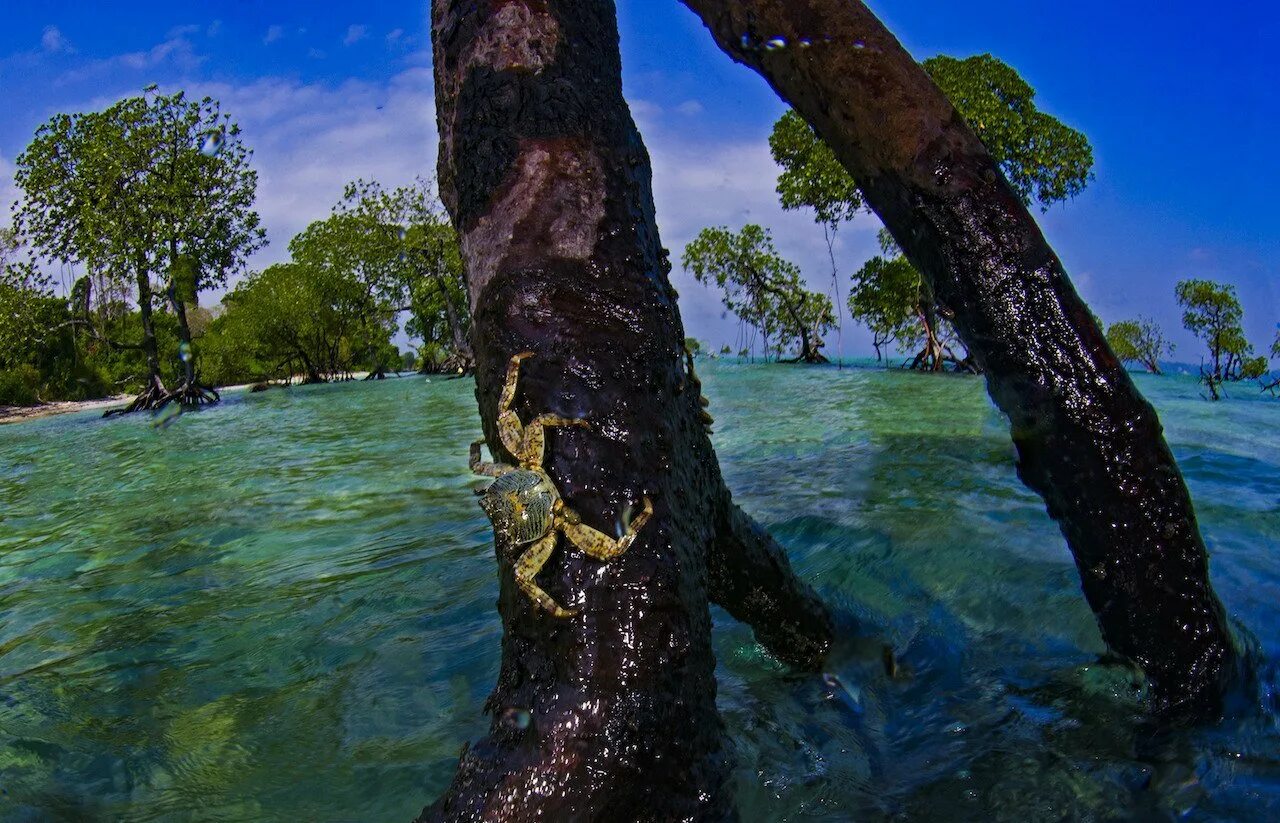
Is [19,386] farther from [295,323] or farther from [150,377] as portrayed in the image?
[295,323]

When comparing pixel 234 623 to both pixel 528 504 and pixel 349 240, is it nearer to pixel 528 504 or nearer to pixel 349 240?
pixel 528 504

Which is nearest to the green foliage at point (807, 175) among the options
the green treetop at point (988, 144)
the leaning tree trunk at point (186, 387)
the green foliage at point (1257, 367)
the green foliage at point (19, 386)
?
the green treetop at point (988, 144)

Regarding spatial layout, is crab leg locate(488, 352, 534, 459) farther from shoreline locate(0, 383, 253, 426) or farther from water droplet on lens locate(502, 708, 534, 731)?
shoreline locate(0, 383, 253, 426)

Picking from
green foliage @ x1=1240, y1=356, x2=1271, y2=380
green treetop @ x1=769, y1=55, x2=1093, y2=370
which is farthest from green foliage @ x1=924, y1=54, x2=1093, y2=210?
green foliage @ x1=1240, y1=356, x2=1271, y2=380

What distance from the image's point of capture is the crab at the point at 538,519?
181 centimetres

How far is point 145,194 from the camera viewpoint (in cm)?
3541

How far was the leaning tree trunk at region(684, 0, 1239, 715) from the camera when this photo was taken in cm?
305

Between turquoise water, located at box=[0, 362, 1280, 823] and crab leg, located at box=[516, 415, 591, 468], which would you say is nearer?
crab leg, located at box=[516, 415, 591, 468]

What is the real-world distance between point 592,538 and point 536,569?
0.16 metres

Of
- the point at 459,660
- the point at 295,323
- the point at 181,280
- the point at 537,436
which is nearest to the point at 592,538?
the point at 537,436

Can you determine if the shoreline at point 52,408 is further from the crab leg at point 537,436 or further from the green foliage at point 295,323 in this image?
the crab leg at point 537,436

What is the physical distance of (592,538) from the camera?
5.95ft

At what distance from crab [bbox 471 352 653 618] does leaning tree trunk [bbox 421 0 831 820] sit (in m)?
0.02

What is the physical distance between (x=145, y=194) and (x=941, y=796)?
41506 millimetres
